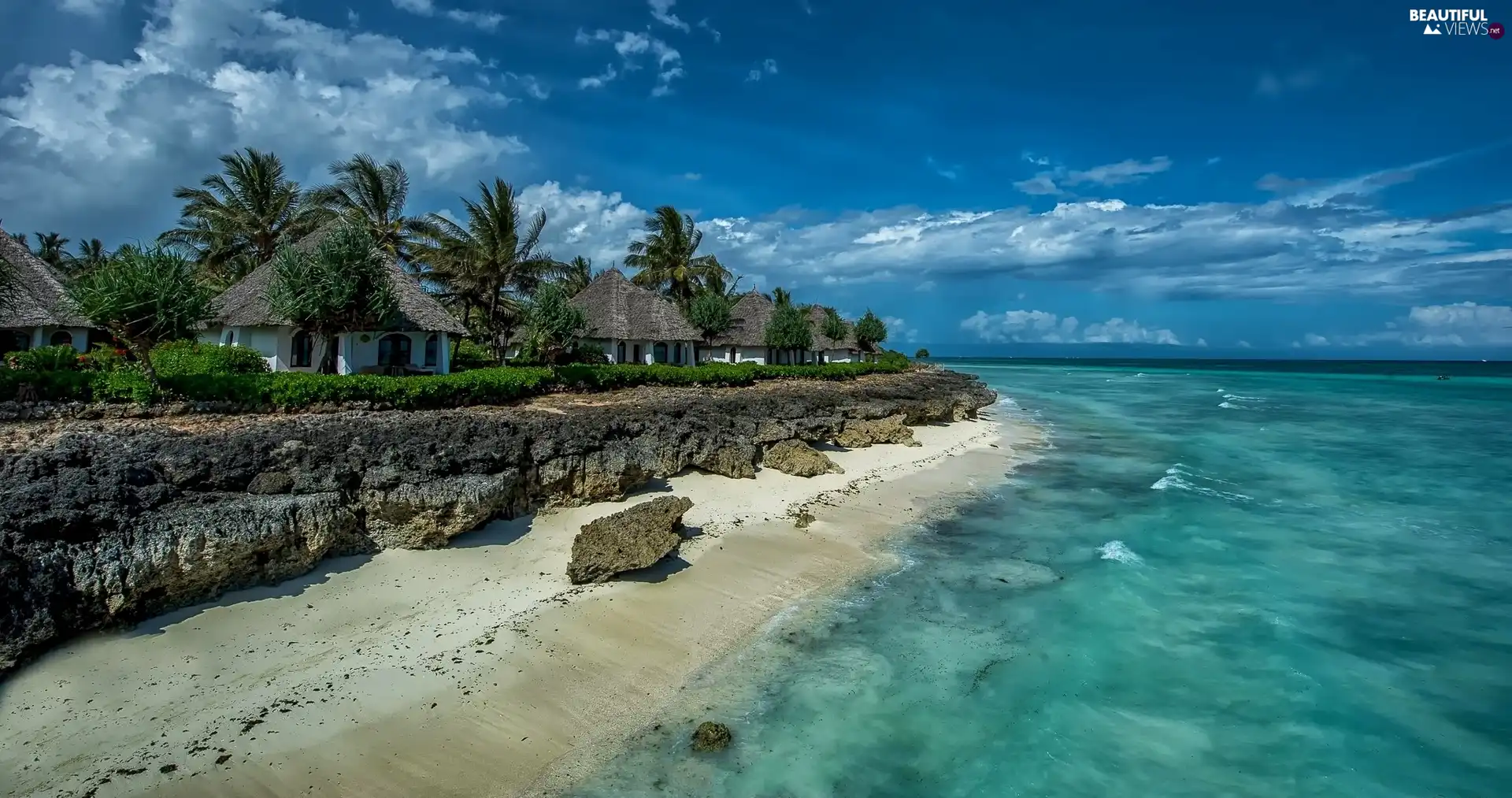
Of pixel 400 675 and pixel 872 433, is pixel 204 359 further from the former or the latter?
pixel 872 433

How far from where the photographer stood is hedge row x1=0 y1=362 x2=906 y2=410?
1521 cm

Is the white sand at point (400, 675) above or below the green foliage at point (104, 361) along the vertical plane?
below

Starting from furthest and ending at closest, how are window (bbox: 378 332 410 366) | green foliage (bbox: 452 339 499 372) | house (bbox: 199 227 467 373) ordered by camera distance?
green foliage (bbox: 452 339 499 372) → window (bbox: 378 332 410 366) → house (bbox: 199 227 467 373)

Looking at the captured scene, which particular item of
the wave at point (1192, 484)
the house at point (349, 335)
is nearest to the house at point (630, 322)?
the house at point (349, 335)

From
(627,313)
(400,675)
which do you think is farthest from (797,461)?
(627,313)

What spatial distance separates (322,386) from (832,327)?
4840 cm

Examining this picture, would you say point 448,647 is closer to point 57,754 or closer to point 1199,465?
point 57,754

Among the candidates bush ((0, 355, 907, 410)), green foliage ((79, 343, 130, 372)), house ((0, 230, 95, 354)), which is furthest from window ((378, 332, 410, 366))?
house ((0, 230, 95, 354))

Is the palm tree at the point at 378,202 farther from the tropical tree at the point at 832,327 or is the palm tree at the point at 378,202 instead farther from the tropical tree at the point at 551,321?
the tropical tree at the point at 832,327

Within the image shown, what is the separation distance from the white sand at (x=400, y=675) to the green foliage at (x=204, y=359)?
45.0ft

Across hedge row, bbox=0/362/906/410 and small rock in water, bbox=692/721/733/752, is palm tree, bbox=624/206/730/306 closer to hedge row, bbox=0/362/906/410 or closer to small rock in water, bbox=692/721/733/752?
hedge row, bbox=0/362/906/410

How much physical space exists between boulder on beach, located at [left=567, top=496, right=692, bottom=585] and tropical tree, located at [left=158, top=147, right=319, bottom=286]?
106 feet

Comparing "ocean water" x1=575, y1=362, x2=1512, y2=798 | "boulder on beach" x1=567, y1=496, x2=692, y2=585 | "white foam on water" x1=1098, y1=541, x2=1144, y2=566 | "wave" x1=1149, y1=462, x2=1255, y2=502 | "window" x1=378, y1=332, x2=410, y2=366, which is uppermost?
"window" x1=378, y1=332, x2=410, y2=366

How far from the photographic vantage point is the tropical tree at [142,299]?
52.5 feet
